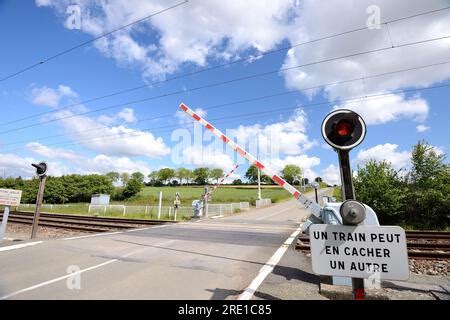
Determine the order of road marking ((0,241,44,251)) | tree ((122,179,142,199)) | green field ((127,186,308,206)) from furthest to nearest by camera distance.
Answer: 1. tree ((122,179,142,199))
2. green field ((127,186,308,206))
3. road marking ((0,241,44,251))

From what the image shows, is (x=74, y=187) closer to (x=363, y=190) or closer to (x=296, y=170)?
(x=363, y=190)

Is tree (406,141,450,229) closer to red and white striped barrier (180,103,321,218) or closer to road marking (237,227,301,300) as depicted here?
road marking (237,227,301,300)

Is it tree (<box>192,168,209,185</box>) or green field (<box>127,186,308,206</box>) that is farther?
tree (<box>192,168,209,185</box>)

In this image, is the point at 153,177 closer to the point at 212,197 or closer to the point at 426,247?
the point at 212,197

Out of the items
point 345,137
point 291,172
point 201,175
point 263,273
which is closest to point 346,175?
point 345,137

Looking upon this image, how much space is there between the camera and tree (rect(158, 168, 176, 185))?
12444cm

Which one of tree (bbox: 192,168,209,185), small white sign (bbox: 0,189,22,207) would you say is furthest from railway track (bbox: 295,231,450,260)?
tree (bbox: 192,168,209,185)

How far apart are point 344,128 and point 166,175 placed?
126 metres

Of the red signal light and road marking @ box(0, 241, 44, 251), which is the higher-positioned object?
the red signal light

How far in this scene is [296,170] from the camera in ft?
400

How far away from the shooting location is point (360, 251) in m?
2.37

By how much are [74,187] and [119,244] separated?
196ft

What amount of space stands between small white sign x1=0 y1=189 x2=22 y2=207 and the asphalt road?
7.09 feet
